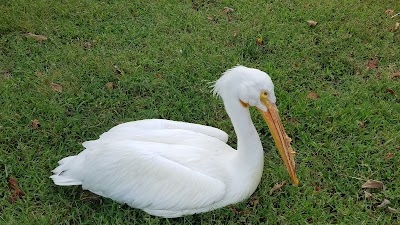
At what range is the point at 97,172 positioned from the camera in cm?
322

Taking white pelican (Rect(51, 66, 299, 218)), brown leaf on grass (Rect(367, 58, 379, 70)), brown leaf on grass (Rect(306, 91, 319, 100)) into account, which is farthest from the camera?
brown leaf on grass (Rect(367, 58, 379, 70))

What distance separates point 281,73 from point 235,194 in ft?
5.61

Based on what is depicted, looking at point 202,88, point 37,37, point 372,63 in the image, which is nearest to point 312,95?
point 372,63

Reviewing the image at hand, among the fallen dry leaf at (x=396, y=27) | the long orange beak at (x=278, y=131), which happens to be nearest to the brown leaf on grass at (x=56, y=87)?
the long orange beak at (x=278, y=131)

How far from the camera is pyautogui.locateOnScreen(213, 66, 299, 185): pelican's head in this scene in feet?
9.66

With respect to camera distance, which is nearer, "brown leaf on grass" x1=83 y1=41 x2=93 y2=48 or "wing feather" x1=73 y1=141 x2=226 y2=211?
"wing feather" x1=73 y1=141 x2=226 y2=211

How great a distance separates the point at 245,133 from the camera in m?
3.19

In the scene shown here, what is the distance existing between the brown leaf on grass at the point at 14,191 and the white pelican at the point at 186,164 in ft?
1.04

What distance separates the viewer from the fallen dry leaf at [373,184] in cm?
351

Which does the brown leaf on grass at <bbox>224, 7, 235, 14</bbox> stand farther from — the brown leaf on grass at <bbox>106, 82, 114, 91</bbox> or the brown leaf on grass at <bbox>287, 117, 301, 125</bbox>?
the brown leaf on grass at <bbox>287, 117, 301, 125</bbox>

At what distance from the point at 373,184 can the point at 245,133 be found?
1.12m

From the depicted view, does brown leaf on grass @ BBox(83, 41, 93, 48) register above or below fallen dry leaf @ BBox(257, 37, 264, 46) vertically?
below

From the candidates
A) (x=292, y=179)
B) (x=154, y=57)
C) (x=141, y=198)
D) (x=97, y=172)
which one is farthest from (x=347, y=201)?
(x=154, y=57)

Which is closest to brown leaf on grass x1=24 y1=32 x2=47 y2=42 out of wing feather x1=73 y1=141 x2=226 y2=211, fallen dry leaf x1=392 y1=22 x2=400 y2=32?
wing feather x1=73 y1=141 x2=226 y2=211
